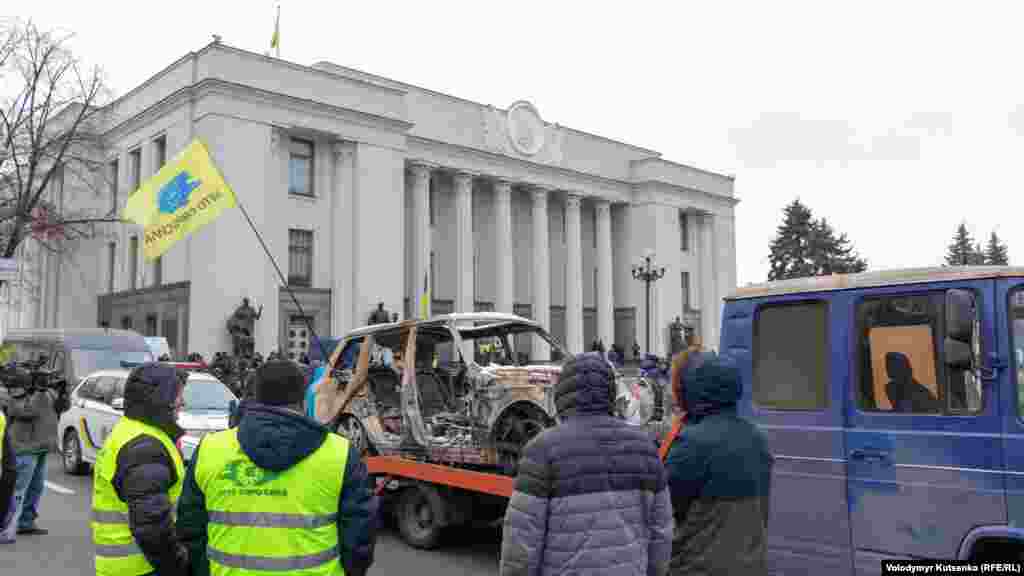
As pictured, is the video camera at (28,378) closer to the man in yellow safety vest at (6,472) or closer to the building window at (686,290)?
the man in yellow safety vest at (6,472)

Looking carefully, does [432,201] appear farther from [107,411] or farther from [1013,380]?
[1013,380]

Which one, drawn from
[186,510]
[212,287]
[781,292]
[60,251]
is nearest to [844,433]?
[781,292]

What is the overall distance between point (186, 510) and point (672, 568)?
2108mm

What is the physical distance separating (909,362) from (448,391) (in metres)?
5.56

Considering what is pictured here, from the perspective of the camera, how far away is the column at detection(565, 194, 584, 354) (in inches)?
1873

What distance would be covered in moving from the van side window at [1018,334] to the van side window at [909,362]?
0.19 m

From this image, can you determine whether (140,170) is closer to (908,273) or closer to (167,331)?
(167,331)

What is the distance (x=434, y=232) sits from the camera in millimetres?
→ 42594

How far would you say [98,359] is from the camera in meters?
17.5

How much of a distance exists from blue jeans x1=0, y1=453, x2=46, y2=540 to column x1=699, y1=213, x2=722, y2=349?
166 ft

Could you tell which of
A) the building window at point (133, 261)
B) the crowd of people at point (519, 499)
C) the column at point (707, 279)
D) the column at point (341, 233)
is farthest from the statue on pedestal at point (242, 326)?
the column at point (707, 279)

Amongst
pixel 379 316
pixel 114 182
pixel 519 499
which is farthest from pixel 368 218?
pixel 519 499

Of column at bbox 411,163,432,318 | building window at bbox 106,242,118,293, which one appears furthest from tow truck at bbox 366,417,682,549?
building window at bbox 106,242,118,293

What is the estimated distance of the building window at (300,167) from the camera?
3547cm
